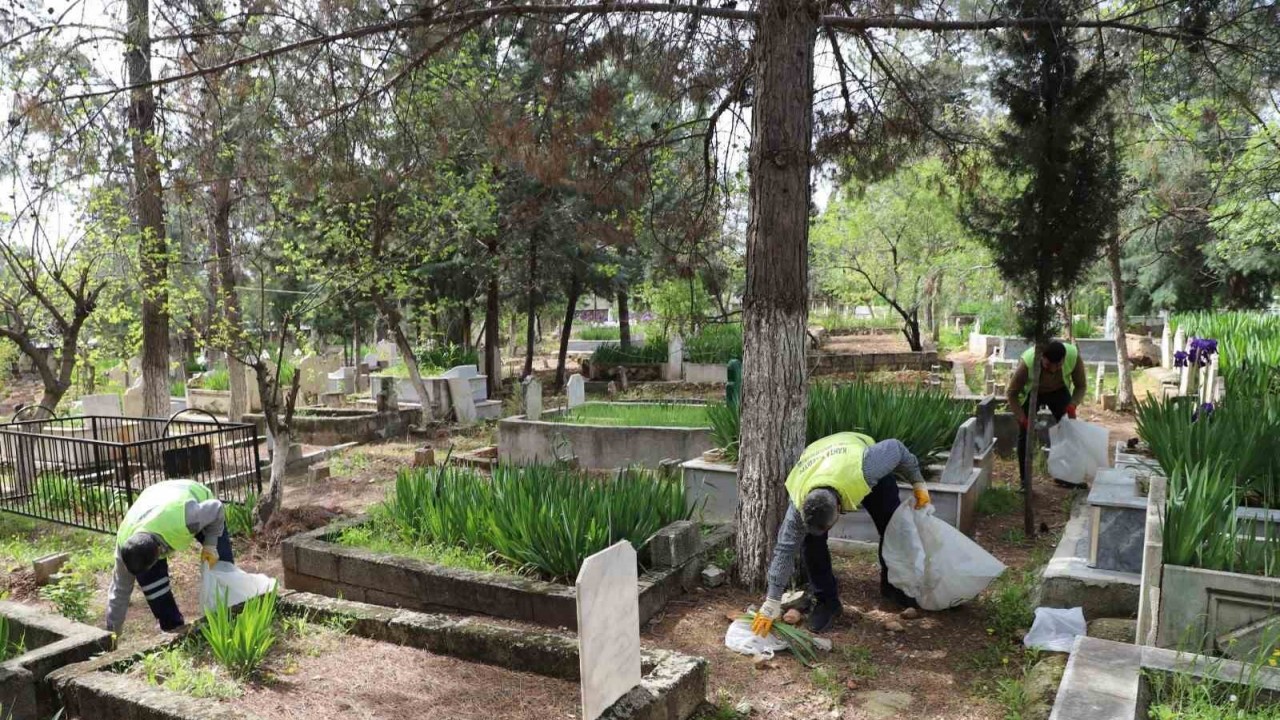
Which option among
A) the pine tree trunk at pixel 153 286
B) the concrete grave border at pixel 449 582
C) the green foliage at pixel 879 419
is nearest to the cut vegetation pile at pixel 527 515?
the concrete grave border at pixel 449 582

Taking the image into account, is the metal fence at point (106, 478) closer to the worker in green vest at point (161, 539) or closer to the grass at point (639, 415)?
the worker in green vest at point (161, 539)

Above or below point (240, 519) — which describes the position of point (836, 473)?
above

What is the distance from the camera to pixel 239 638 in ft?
13.6

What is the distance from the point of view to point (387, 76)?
691cm

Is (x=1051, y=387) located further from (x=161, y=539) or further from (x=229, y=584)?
(x=161, y=539)

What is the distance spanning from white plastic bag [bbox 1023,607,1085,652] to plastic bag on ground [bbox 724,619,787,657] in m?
1.34

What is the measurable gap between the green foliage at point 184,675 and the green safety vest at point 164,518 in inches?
25.6

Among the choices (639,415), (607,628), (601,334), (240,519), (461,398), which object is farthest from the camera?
(601,334)

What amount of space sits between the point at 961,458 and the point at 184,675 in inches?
228

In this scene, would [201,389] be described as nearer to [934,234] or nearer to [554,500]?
[554,500]

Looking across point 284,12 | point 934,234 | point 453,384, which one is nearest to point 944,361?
point 934,234

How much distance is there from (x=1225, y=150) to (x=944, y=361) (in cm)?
951

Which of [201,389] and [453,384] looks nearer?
[453,384]

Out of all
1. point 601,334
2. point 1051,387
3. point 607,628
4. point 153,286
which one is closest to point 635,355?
point 601,334
